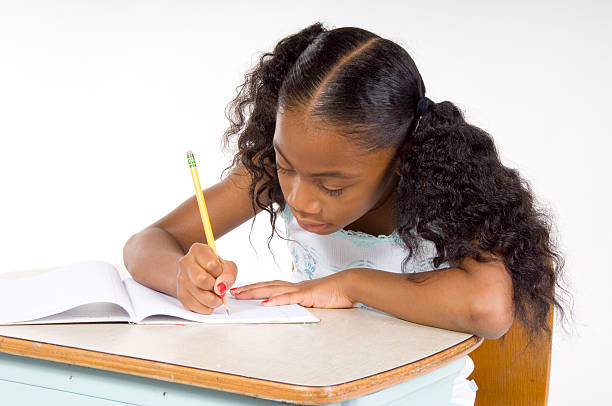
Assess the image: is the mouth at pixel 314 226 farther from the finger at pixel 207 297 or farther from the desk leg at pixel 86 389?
the desk leg at pixel 86 389

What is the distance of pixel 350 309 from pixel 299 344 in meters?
0.26

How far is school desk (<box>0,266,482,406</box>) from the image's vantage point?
96cm

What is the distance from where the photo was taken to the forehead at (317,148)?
1.26 m

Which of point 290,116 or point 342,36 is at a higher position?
point 342,36

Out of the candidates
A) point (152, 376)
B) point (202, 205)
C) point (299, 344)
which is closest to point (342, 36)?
point (202, 205)

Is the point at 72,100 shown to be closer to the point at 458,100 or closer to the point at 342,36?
the point at 458,100

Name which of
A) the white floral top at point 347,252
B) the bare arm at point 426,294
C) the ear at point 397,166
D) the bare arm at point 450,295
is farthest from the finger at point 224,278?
the white floral top at point 347,252

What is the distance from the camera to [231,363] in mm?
996

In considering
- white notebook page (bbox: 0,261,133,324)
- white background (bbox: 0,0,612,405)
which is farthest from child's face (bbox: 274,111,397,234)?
white background (bbox: 0,0,612,405)

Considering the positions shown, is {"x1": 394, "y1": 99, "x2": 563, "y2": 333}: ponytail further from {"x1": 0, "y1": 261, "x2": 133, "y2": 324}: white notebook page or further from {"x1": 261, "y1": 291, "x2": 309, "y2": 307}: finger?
{"x1": 0, "y1": 261, "x2": 133, "y2": 324}: white notebook page

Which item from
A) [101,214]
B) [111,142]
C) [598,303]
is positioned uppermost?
[111,142]

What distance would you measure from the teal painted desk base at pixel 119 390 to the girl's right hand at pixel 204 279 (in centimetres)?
20

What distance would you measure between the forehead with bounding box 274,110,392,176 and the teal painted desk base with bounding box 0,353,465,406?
35 centimetres

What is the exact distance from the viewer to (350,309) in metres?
1.35
